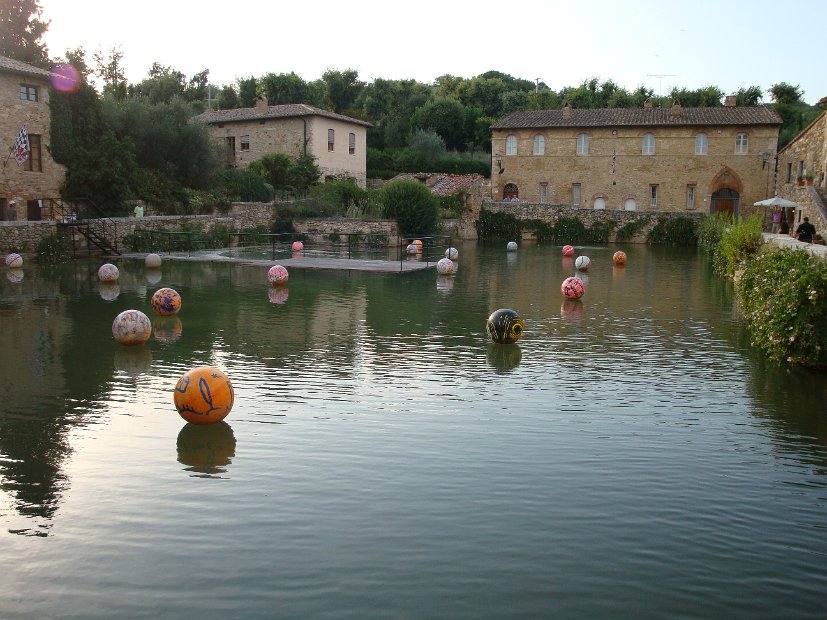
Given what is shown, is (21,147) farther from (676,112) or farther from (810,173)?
(676,112)

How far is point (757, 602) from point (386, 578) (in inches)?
108

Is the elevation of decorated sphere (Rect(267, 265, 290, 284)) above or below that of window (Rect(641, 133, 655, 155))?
below

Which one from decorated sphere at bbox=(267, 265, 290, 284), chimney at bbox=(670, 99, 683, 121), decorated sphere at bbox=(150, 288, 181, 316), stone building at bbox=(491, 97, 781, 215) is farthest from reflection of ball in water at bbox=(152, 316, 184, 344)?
chimney at bbox=(670, 99, 683, 121)

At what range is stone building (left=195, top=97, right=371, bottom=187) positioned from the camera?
52.4m

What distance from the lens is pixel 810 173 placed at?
37.7m

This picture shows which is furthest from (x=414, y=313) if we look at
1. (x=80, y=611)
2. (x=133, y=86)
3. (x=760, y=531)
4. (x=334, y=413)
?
(x=133, y=86)

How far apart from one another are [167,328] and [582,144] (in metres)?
46.4

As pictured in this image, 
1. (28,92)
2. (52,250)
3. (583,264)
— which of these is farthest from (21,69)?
(583,264)

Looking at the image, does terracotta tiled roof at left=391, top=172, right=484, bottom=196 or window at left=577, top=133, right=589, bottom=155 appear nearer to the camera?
terracotta tiled roof at left=391, top=172, right=484, bottom=196

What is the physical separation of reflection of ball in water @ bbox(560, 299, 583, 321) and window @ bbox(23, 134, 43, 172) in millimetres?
25665

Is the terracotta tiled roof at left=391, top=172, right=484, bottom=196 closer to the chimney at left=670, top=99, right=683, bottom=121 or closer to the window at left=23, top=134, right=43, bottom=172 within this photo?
the chimney at left=670, top=99, right=683, bottom=121

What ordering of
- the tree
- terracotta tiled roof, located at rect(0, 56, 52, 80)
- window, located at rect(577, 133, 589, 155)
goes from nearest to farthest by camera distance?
1. terracotta tiled roof, located at rect(0, 56, 52, 80)
2. the tree
3. window, located at rect(577, 133, 589, 155)

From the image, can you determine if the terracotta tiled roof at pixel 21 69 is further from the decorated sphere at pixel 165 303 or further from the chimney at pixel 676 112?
the chimney at pixel 676 112

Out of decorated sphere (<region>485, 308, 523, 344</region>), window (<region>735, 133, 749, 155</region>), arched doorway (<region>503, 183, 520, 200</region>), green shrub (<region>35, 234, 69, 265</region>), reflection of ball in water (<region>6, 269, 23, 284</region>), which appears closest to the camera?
decorated sphere (<region>485, 308, 523, 344</region>)
